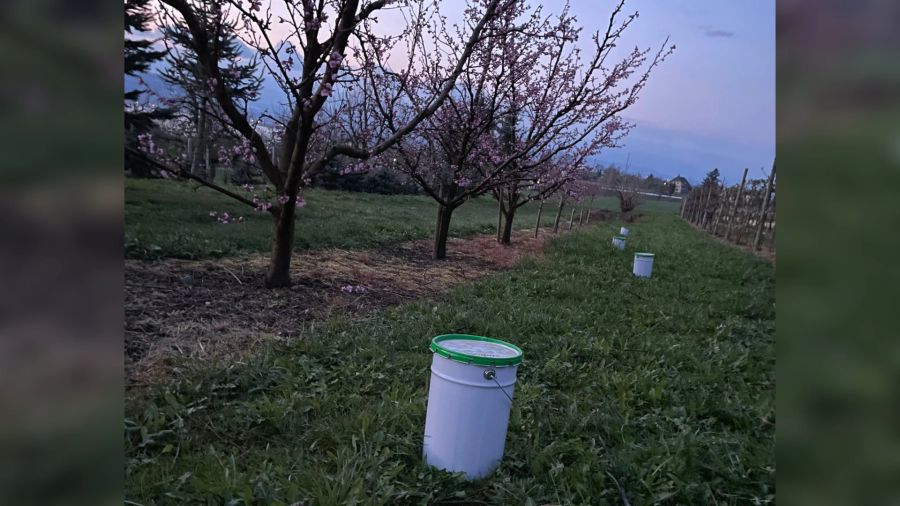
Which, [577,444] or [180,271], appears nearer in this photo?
[577,444]

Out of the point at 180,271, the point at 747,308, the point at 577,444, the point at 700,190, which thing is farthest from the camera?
the point at 700,190

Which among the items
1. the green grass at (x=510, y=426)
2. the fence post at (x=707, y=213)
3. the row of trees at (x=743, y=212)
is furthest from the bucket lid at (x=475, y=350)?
the fence post at (x=707, y=213)

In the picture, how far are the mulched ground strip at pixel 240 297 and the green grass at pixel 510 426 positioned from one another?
0.34 m

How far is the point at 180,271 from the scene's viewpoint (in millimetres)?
5301

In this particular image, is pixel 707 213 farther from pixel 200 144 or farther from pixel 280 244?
pixel 200 144

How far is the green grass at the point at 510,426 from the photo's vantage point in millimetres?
2188

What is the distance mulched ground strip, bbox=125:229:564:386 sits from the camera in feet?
11.8

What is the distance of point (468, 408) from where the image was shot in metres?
2.28

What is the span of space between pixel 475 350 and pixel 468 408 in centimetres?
25

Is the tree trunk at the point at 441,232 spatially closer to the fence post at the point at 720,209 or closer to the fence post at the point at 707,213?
the fence post at the point at 720,209

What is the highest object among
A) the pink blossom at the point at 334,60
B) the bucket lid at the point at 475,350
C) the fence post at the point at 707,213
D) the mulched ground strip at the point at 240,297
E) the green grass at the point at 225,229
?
the pink blossom at the point at 334,60
